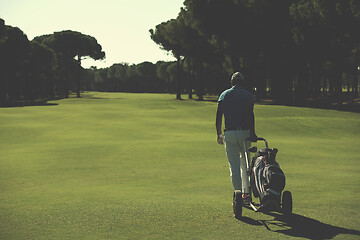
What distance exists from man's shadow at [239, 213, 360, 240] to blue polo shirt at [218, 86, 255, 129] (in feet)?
5.28

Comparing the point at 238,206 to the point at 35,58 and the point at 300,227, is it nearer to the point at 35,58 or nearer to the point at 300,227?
the point at 300,227

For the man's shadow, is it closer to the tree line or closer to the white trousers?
the white trousers

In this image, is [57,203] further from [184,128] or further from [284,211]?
[184,128]

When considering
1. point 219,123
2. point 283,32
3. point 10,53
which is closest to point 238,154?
point 219,123

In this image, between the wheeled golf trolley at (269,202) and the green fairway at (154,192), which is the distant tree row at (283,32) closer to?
the green fairway at (154,192)

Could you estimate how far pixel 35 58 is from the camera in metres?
97.1

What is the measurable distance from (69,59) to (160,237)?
111 metres

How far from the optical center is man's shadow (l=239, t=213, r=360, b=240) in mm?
6936

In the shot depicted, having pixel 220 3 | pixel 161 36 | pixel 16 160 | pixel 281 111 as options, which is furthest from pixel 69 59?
pixel 16 160

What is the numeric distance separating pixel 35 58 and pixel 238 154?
310 feet

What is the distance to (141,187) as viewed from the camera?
38.8 ft

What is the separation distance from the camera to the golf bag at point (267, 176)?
7.48m

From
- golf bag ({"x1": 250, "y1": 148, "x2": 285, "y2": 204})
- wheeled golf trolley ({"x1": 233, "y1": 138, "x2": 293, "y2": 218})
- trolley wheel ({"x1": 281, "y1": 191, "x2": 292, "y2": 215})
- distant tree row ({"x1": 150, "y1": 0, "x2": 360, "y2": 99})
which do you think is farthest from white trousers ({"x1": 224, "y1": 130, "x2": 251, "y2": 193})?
distant tree row ({"x1": 150, "y1": 0, "x2": 360, "y2": 99})

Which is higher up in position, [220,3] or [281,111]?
[220,3]
